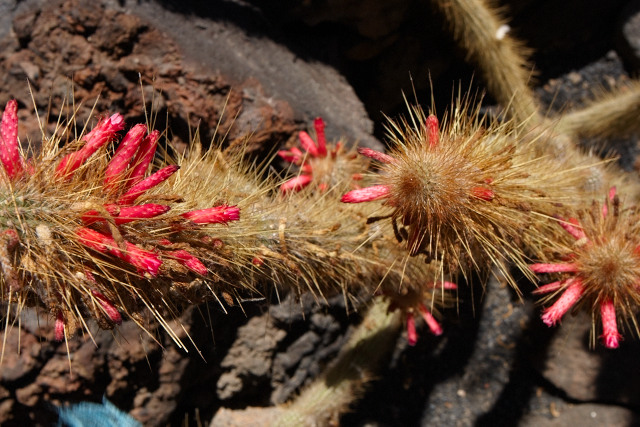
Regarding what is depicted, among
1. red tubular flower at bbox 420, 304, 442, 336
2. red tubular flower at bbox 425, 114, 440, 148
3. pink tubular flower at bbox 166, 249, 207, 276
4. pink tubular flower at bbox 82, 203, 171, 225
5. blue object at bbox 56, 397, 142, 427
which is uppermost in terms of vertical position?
red tubular flower at bbox 425, 114, 440, 148

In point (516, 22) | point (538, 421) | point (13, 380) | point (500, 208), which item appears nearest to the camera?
point (500, 208)

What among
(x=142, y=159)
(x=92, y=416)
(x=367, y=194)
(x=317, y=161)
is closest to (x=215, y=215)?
(x=142, y=159)

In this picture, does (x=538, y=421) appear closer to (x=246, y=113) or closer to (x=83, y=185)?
(x=246, y=113)

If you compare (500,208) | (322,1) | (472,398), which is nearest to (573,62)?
(322,1)

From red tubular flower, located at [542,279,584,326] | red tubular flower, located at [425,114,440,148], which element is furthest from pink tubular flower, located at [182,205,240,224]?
red tubular flower, located at [542,279,584,326]

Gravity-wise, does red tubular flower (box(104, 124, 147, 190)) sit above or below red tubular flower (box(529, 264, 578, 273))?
below

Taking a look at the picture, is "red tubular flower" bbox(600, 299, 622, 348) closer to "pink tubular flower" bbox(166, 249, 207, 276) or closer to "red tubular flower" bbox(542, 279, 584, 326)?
"red tubular flower" bbox(542, 279, 584, 326)

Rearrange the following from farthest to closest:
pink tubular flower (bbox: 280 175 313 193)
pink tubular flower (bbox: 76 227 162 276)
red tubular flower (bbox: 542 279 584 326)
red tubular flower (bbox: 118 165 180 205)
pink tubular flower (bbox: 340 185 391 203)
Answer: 1. pink tubular flower (bbox: 280 175 313 193)
2. red tubular flower (bbox: 542 279 584 326)
3. pink tubular flower (bbox: 340 185 391 203)
4. red tubular flower (bbox: 118 165 180 205)
5. pink tubular flower (bbox: 76 227 162 276)

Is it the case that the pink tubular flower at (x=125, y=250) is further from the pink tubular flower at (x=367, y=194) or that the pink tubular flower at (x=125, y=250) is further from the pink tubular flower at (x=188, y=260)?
the pink tubular flower at (x=367, y=194)
